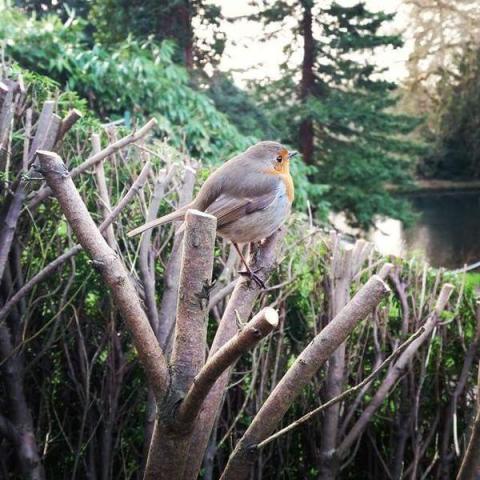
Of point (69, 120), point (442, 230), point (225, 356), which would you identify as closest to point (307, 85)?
point (442, 230)

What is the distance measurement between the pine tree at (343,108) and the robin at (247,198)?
9.93m

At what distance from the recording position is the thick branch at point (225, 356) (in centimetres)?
89

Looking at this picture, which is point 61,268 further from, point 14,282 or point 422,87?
point 422,87

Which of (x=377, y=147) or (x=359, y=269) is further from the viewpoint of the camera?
(x=377, y=147)


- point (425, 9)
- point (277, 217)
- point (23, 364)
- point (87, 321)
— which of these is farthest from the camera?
point (425, 9)

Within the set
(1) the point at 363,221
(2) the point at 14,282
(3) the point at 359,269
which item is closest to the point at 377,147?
(1) the point at 363,221

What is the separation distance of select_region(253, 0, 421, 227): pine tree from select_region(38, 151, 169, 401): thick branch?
10.7 meters

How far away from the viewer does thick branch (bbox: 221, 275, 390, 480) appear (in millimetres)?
1044

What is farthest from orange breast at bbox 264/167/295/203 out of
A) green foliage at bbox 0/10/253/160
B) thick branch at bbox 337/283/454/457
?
green foliage at bbox 0/10/253/160

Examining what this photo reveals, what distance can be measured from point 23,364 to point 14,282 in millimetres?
354

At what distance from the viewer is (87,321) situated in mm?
2338

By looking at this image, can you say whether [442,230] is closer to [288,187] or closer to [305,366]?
[288,187]

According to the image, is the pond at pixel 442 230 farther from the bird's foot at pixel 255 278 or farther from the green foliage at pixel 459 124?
the bird's foot at pixel 255 278

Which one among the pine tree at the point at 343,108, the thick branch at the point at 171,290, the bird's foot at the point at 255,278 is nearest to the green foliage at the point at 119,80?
the thick branch at the point at 171,290
